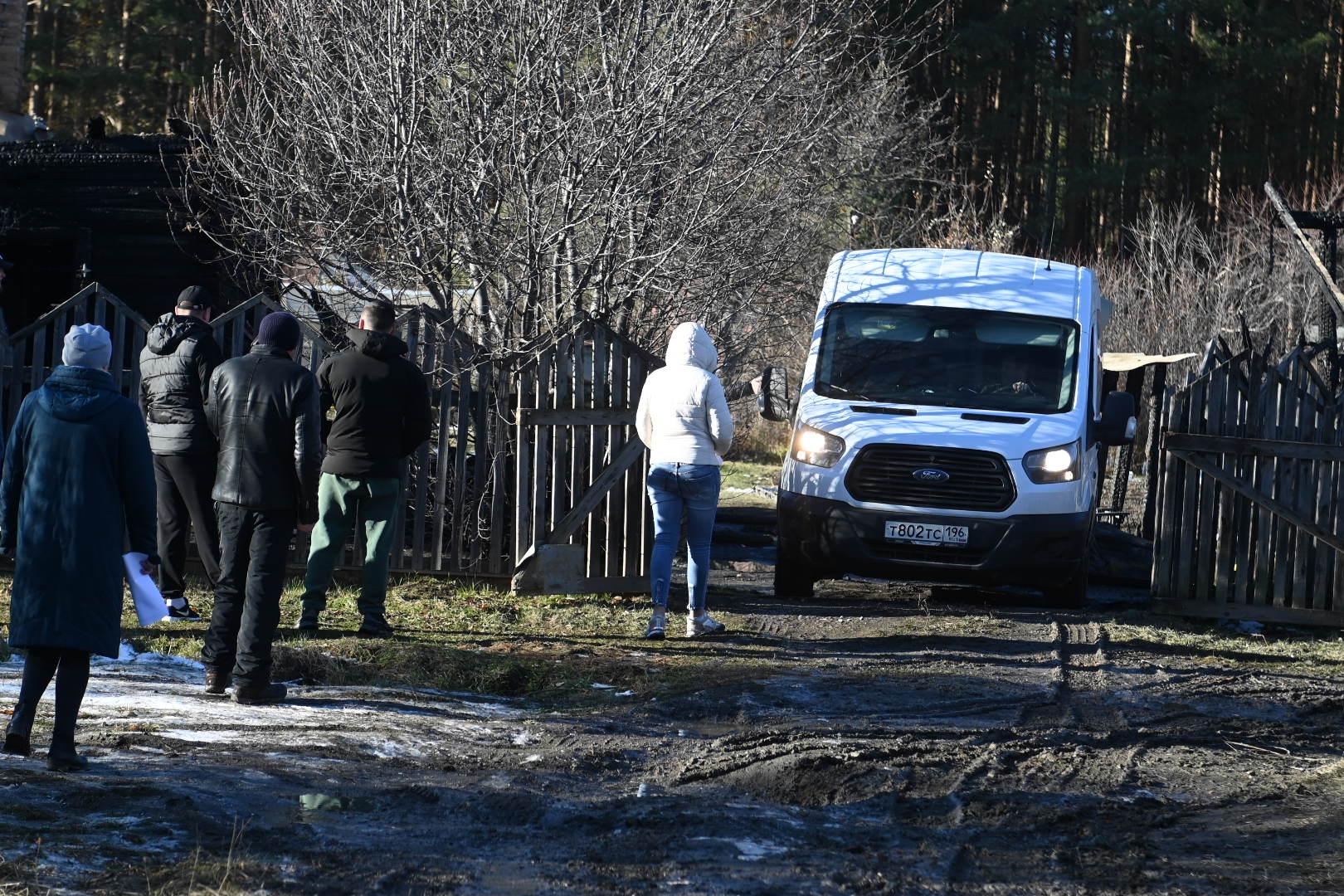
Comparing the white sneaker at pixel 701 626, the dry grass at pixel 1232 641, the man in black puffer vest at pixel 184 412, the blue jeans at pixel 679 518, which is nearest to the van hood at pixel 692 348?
the blue jeans at pixel 679 518

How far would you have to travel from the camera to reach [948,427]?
34.4ft

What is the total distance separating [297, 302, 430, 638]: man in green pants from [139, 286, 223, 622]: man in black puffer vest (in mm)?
682

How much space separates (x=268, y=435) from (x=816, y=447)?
451 cm

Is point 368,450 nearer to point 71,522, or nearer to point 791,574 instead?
point 71,522

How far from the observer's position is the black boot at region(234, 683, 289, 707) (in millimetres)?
7051

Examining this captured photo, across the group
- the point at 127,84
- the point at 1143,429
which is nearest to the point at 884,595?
the point at 1143,429

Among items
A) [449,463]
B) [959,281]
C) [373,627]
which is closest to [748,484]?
[959,281]

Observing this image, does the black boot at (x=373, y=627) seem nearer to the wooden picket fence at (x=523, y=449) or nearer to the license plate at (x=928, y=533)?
the wooden picket fence at (x=523, y=449)

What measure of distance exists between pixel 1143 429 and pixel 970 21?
12118 mm

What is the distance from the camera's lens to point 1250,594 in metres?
10.6

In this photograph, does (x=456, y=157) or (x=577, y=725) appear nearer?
(x=577, y=725)

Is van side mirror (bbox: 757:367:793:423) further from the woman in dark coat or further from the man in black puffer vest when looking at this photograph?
the woman in dark coat

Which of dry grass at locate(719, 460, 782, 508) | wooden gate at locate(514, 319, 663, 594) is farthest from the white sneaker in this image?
dry grass at locate(719, 460, 782, 508)

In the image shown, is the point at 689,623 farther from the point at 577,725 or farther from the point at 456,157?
the point at 456,157
